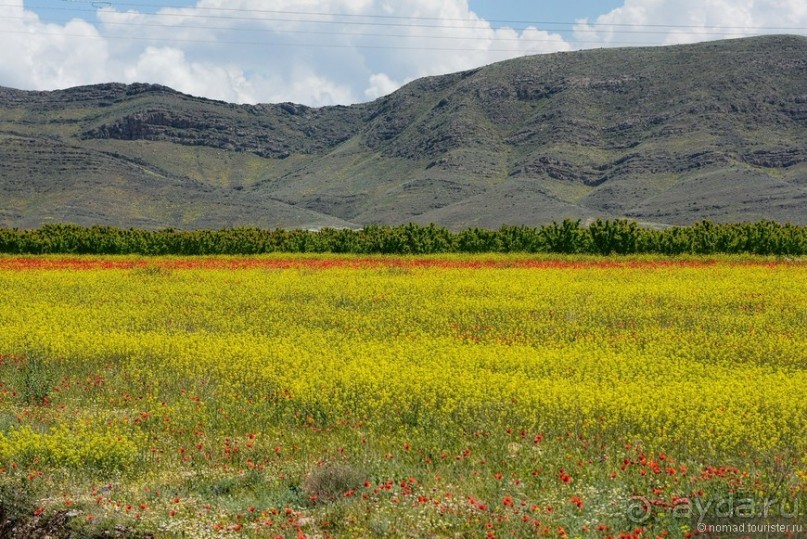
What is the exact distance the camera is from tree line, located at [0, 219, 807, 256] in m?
46.0

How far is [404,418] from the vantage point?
42.3ft

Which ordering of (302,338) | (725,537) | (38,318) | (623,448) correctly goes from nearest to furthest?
(725,537) → (623,448) → (302,338) → (38,318)

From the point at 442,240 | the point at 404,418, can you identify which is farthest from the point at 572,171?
the point at 404,418

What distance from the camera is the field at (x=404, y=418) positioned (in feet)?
30.4

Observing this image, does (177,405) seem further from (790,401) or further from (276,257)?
(276,257)

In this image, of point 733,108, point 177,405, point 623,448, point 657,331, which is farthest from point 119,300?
point 733,108

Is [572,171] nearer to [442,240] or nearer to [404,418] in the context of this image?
[442,240]

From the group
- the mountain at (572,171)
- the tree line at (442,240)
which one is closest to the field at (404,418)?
the tree line at (442,240)

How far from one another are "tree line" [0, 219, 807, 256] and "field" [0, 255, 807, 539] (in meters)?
21.2

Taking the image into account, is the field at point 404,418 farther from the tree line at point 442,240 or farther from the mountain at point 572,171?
the mountain at point 572,171

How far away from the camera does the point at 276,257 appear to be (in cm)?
4628

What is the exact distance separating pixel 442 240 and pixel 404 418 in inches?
1609

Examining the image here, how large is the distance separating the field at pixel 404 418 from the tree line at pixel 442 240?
2117cm

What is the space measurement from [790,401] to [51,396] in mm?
Answer: 12281
